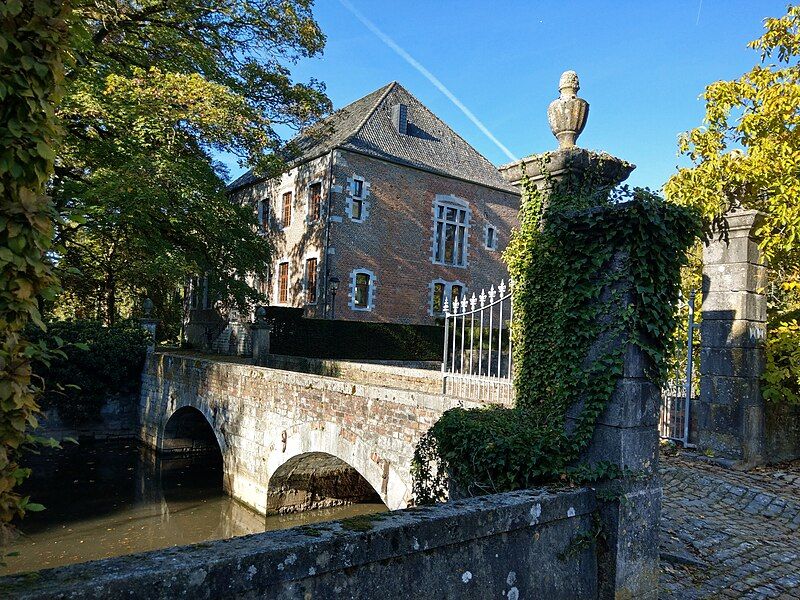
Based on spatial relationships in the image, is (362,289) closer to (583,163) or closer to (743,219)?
(743,219)

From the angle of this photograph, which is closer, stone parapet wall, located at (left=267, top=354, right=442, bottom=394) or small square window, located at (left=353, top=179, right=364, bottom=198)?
stone parapet wall, located at (left=267, top=354, right=442, bottom=394)

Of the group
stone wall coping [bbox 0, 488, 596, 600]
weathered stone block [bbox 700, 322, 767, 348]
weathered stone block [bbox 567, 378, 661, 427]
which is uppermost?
weathered stone block [bbox 700, 322, 767, 348]

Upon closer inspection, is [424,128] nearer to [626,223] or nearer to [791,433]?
[791,433]

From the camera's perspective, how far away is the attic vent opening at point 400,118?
24.4 metres

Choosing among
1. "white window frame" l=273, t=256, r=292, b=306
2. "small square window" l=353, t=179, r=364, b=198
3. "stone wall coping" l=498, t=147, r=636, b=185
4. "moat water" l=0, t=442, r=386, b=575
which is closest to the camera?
"stone wall coping" l=498, t=147, r=636, b=185

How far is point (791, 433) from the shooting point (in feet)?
24.8

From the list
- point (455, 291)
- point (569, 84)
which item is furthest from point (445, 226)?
point (569, 84)

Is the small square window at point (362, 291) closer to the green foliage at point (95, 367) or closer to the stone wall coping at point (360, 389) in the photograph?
the green foliage at point (95, 367)

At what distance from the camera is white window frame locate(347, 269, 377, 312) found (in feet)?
71.2

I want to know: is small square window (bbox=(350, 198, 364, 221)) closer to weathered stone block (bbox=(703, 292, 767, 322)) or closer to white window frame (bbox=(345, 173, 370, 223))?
white window frame (bbox=(345, 173, 370, 223))

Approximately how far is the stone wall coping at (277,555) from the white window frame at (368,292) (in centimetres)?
1878

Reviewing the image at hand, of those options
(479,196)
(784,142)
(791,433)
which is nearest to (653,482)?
(791,433)

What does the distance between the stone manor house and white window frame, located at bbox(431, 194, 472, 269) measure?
5cm

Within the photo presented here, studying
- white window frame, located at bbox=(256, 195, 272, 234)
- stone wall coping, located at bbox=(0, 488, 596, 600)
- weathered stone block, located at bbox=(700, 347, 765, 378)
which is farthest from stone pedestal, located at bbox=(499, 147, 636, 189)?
white window frame, located at bbox=(256, 195, 272, 234)
